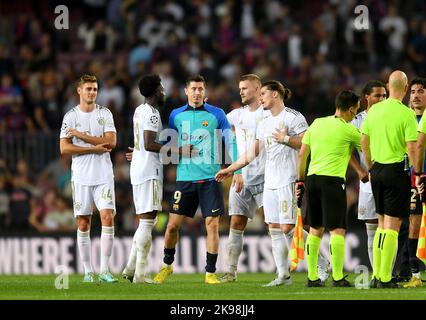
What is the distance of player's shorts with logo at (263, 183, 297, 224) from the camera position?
15609mm

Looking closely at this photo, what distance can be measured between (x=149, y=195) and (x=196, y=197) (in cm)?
60

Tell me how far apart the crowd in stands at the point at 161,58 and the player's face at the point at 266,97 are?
264 inches

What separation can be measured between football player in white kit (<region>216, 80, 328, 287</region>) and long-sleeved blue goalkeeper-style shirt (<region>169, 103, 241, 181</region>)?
0.99ft

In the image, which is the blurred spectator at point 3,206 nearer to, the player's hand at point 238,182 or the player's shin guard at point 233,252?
the player's shin guard at point 233,252

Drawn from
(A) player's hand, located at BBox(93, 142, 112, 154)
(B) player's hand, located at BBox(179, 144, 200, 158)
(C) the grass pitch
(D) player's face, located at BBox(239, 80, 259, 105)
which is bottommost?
(C) the grass pitch

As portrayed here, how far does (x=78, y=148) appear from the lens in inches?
651

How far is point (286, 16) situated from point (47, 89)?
221 inches

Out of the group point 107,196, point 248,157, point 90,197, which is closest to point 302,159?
point 248,157

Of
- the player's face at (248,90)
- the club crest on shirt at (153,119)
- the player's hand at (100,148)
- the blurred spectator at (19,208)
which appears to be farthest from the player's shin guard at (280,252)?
the blurred spectator at (19,208)

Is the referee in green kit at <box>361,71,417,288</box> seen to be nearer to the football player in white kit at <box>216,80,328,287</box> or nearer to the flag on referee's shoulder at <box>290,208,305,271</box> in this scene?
the flag on referee's shoulder at <box>290,208,305,271</box>

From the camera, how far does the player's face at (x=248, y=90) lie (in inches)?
658

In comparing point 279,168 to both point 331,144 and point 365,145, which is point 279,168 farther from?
point 365,145

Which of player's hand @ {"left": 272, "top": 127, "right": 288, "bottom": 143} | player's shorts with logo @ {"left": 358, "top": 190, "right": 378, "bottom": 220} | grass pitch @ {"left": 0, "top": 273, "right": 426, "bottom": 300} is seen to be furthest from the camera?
player's shorts with logo @ {"left": 358, "top": 190, "right": 378, "bottom": 220}

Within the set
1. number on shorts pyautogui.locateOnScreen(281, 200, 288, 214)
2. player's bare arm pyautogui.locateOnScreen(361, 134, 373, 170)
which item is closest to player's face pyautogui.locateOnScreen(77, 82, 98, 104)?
number on shorts pyautogui.locateOnScreen(281, 200, 288, 214)
